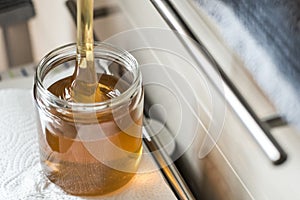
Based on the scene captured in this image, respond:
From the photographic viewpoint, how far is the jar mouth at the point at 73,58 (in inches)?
20.8

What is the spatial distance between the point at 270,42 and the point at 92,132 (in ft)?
0.60

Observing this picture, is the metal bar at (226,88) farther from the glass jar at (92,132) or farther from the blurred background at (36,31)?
the blurred background at (36,31)

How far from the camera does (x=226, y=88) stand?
52cm

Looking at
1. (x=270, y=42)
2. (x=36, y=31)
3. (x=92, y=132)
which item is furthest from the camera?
(x=36, y=31)

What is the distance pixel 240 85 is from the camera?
1.64 ft

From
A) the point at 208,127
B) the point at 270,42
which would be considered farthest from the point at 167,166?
the point at 270,42

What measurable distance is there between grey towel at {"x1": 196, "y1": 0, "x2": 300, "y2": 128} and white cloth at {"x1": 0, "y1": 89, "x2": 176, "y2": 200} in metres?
0.17

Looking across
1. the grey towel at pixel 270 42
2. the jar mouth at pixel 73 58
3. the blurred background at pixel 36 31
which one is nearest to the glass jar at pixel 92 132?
the jar mouth at pixel 73 58

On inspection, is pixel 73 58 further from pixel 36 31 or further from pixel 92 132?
pixel 36 31

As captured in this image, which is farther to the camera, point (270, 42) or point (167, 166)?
point (167, 166)

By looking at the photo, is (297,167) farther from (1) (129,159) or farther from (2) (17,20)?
(2) (17,20)

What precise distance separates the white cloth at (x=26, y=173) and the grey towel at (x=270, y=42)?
17 cm

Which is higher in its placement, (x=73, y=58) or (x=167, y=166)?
(x=73, y=58)

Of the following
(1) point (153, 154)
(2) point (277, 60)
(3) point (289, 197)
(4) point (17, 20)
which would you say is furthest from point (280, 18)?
(4) point (17, 20)
